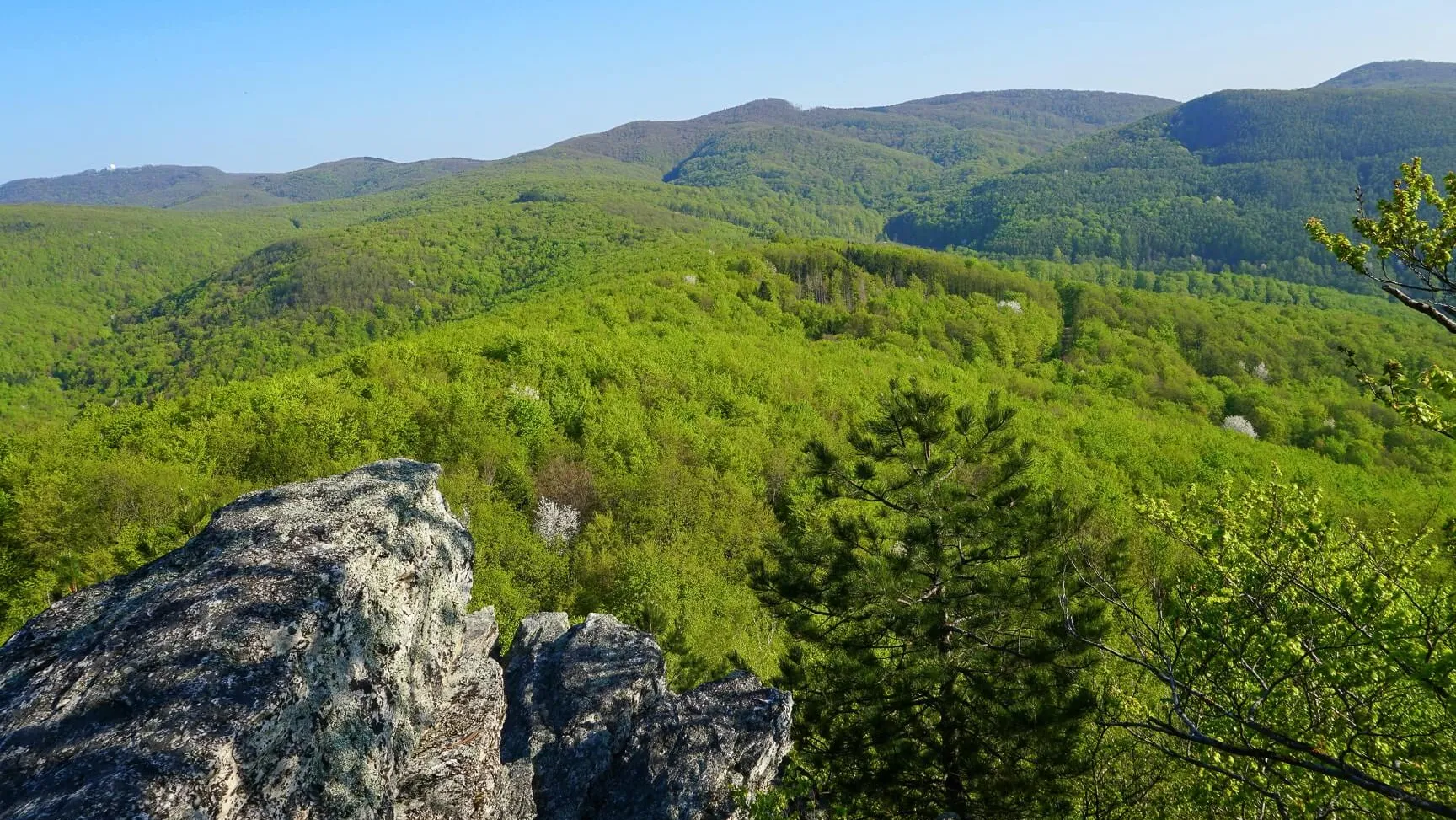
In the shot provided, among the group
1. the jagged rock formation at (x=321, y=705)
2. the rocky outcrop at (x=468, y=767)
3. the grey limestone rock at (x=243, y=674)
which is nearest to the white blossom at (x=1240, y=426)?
the jagged rock formation at (x=321, y=705)

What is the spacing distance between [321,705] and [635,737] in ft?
23.1

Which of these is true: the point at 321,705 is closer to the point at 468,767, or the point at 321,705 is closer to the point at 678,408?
the point at 468,767

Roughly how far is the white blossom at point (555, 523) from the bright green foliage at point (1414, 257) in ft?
109

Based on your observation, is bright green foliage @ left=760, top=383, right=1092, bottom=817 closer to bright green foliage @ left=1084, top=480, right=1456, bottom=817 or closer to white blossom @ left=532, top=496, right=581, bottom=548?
bright green foliage @ left=1084, top=480, right=1456, bottom=817

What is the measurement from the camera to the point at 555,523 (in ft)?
120

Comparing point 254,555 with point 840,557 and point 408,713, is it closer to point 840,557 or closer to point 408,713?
point 408,713

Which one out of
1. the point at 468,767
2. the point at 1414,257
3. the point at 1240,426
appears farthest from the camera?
the point at 1240,426

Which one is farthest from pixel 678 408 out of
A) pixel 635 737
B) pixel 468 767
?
pixel 468 767

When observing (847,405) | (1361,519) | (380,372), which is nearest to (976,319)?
(847,405)

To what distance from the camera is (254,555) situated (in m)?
8.70

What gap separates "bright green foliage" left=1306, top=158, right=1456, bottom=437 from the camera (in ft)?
18.6

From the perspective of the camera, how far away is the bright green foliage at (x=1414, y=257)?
18.6 ft

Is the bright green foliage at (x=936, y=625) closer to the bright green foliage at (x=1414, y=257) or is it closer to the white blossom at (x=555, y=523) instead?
the bright green foliage at (x=1414, y=257)

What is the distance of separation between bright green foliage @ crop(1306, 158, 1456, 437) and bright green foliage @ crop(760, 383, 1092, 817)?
27.3ft
